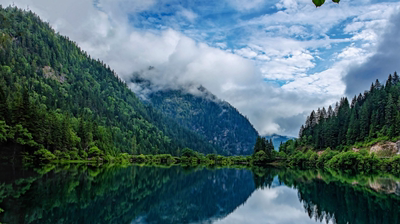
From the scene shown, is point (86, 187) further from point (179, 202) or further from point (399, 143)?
point (399, 143)

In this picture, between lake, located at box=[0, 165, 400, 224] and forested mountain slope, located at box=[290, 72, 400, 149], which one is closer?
lake, located at box=[0, 165, 400, 224]

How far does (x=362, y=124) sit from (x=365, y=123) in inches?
51.2

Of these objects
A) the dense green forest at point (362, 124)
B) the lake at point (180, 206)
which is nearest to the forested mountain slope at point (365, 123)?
the dense green forest at point (362, 124)

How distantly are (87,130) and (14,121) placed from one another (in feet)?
125

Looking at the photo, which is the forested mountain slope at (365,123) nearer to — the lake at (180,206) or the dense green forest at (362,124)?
the dense green forest at (362,124)

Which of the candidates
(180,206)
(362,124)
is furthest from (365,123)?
(180,206)

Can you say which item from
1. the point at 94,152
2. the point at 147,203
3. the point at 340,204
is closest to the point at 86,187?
the point at 147,203

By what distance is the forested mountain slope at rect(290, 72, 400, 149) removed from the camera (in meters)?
120

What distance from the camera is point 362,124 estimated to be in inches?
5192

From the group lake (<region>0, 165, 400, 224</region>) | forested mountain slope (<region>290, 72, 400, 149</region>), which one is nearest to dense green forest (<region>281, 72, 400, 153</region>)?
forested mountain slope (<region>290, 72, 400, 149</region>)

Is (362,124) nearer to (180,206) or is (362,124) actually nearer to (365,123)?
(365,123)

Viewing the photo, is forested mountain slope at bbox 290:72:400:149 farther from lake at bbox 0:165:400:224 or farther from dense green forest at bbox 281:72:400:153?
lake at bbox 0:165:400:224

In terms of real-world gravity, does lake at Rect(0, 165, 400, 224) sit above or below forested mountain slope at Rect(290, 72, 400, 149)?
below

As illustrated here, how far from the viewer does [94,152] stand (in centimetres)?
11238
